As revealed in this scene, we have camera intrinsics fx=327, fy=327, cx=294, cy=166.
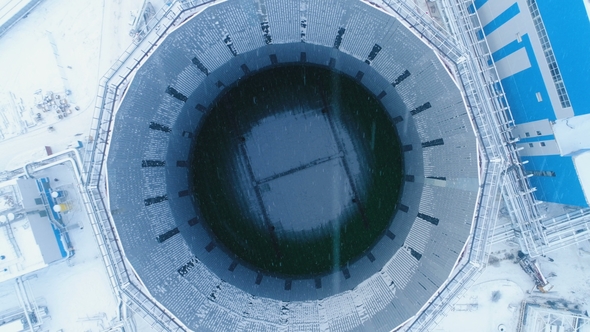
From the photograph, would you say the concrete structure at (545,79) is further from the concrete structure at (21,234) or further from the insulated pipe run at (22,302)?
the insulated pipe run at (22,302)

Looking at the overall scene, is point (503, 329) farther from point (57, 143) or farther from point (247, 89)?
point (57, 143)

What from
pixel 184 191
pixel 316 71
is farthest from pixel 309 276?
pixel 316 71

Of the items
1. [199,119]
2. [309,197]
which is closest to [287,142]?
[309,197]

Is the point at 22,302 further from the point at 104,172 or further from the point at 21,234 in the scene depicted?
the point at 104,172

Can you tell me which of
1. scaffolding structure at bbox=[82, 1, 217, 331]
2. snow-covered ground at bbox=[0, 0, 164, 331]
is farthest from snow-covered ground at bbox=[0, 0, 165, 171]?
scaffolding structure at bbox=[82, 1, 217, 331]

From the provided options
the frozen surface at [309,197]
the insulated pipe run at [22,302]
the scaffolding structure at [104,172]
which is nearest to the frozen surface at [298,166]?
the frozen surface at [309,197]

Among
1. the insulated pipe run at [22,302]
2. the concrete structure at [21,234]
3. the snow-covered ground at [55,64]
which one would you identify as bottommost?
the insulated pipe run at [22,302]

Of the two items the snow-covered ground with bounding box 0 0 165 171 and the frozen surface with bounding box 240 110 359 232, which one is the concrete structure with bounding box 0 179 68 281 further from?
the frozen surface with bounding box 240 110 359 232
